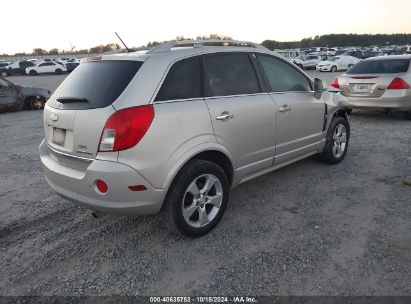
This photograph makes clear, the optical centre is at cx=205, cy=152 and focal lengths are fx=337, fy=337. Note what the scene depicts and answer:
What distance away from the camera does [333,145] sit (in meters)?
5.07

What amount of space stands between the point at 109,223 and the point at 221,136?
157 centimetres

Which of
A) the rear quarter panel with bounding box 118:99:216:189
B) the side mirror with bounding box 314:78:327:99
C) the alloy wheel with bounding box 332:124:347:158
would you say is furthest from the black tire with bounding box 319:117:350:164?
the rear quarter panel with bounding box 118:99:216:189

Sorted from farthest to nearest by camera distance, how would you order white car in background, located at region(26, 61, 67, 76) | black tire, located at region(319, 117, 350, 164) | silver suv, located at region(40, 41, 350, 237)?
white car in background, located at region(26, 61, 67, 76) < black tire, located at region(319, 117, 350, 164) < silver suv, located at region(40, 41, 350, 237)

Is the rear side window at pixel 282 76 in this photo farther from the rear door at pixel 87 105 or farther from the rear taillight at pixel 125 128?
the rear taillight at pixel 125 128

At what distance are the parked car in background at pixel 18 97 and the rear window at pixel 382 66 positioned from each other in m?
10.8

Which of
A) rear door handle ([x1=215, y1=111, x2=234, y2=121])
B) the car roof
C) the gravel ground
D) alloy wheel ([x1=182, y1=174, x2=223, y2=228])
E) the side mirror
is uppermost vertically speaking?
the car roof

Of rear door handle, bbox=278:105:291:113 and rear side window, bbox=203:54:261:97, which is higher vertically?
rear side window, bbox=203:54:261:97

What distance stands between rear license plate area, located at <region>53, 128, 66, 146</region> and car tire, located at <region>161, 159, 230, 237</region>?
1100 millimetres

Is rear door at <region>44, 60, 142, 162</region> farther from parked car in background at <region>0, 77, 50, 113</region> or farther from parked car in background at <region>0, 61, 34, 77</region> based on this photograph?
parked car in background at <region>0, 61, 34, 77</region>

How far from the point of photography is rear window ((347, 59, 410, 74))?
25.6 ft

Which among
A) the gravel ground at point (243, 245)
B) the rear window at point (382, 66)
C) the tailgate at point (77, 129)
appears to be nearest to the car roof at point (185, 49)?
the tailgate at point (77, 129)

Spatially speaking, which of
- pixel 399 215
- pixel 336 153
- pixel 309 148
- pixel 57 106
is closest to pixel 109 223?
pixel 57 106

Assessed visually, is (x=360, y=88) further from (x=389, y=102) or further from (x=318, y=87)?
(x=318, y=87)

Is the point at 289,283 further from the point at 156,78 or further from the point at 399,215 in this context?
the point at 156,78
